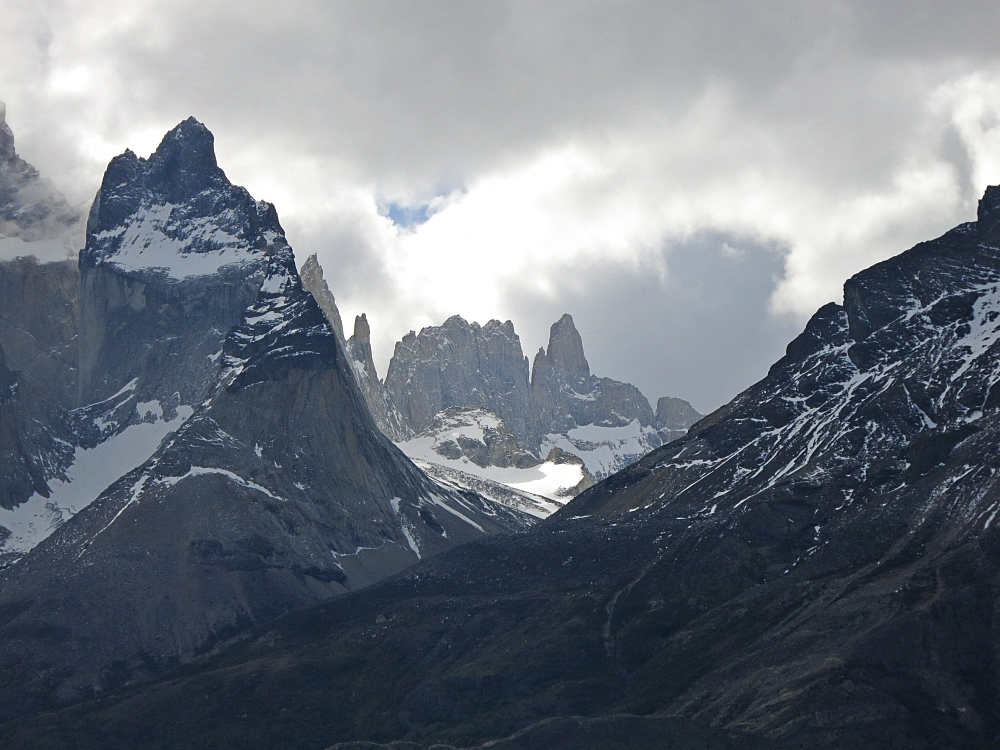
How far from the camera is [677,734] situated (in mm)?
198375

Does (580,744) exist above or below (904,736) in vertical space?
above

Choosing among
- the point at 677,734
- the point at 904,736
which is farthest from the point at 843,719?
the point at 677,734

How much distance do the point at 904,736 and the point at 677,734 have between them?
28320mm

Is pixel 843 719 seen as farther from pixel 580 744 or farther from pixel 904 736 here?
pixel 580 744

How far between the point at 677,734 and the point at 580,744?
12.6 meters

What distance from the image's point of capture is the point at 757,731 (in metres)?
195

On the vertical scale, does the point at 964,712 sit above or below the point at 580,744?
below

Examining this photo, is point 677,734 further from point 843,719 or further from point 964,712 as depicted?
point 964,712

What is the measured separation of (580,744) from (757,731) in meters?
22.5

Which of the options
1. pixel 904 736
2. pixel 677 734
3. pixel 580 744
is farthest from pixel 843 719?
pixel 580 744

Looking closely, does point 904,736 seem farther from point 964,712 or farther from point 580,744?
point 580,744

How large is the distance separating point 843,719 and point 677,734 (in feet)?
69.1

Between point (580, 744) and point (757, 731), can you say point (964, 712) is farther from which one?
point (580, 744)

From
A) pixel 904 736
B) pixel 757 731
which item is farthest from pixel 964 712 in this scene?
pixel 757 731
